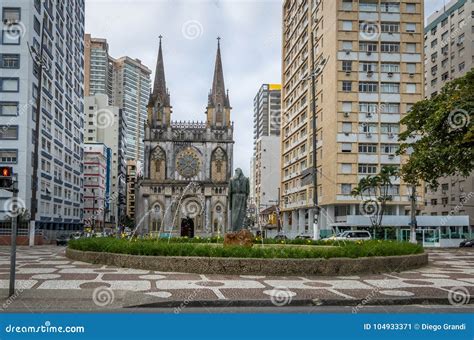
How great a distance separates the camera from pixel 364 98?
5753cm

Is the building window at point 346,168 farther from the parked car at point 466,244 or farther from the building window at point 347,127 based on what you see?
the parked car at point 466,244

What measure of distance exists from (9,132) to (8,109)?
212cm

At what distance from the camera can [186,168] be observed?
8712cm

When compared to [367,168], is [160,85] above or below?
above

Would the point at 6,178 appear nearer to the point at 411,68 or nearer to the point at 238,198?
the point at 238,198

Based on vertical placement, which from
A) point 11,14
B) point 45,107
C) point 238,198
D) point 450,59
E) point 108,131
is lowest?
point 238,198

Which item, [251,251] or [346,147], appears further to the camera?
[346,147]

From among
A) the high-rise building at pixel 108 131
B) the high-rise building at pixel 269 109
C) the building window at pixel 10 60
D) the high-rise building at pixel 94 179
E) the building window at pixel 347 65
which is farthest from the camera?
the high-rise building at pixel 269 109

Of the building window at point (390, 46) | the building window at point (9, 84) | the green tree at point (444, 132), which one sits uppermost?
the building window at point (390, 46)

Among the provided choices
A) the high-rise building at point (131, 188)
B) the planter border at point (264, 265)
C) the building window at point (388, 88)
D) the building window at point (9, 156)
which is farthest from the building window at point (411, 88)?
the high-rise building at point (131, 188)

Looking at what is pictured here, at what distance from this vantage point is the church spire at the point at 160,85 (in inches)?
3533

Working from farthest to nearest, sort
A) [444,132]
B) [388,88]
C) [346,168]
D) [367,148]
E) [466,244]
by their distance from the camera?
1. [388,88]
2. [367,148]
3. [346,168]
4. [466,244]
5. [444,132]

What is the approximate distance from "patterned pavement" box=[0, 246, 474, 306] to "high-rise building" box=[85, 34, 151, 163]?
526ft

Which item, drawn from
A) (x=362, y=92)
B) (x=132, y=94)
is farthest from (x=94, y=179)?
(x=132, y=94)
